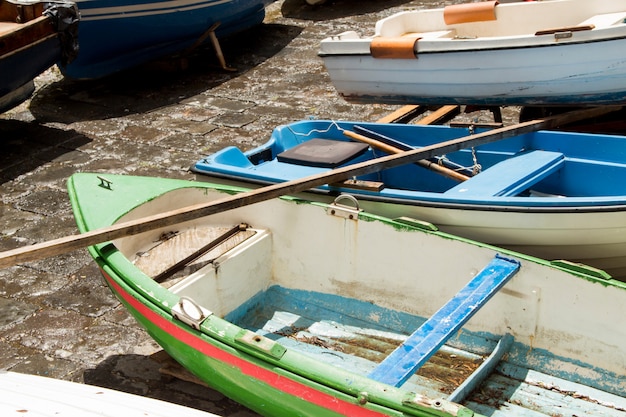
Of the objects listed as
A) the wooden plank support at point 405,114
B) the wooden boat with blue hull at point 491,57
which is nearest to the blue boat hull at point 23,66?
the wooden boat with blue hull at point 491,57

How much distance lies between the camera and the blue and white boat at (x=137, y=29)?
8.41 meters

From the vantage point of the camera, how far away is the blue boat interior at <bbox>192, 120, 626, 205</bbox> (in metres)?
4.88

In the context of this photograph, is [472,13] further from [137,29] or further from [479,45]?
[137,29]

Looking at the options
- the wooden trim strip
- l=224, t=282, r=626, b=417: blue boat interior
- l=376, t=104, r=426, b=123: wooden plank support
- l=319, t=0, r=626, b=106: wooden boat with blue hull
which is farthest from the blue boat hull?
l=224, t=282, r=626, b=417: blue boat interior

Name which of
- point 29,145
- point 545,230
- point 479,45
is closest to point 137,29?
point 29,145

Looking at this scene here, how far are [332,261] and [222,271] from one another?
642 millimetres

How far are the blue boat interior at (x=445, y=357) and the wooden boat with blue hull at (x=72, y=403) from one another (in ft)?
3.47

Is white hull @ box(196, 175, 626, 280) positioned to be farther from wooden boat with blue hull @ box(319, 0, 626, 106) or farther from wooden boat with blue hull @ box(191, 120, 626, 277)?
wooden boat with blue hull @ box(319, 0, 626, 106)

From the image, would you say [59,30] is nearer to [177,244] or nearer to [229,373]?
[177,244]

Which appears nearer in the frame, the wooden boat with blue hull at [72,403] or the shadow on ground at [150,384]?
the wooden boat with blue hull at [72,403]

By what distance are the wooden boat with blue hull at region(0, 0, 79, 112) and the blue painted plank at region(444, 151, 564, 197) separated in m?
4.36

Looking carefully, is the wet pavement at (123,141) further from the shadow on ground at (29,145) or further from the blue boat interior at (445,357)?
the blue boat interior at (445,357)

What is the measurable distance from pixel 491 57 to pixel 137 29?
423cm

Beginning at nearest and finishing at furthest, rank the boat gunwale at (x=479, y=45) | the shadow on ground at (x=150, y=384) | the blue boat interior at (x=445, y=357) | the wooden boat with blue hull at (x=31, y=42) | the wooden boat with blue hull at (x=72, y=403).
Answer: the wooden boat with blue hull at (x=72, y=403) < the blue boat interior at (x=445, y=357) < the shadow on ground at (x=150, y=384) < the boat gunwale at (x=479, y=45) < the wooden boat with blue hull at (x=31, y=42)
